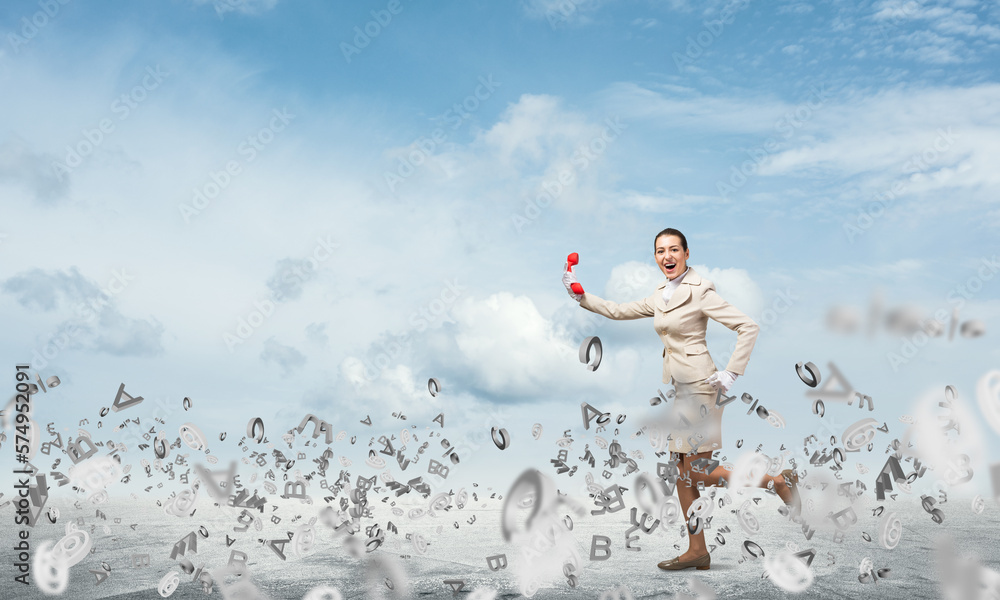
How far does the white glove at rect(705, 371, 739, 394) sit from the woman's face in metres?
0.82

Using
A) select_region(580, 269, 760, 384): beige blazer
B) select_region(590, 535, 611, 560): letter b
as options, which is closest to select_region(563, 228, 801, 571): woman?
select_region(580, 269, 760, 384): beige blazer

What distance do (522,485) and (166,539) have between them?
397 cm

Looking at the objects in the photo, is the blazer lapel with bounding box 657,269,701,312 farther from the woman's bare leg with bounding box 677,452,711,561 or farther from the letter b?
the letter b

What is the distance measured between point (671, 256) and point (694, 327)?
0.56m

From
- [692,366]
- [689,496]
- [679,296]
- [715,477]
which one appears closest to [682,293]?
[679,296]

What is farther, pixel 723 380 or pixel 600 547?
pixel 600 547

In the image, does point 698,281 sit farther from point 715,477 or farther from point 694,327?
point 715,477

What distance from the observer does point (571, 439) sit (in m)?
5.49

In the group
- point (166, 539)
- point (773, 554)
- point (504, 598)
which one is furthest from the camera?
point (166, 539)

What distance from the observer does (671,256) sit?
557 cm

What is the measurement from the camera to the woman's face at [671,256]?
219 inches

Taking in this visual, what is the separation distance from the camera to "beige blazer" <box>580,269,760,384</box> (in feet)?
17.4

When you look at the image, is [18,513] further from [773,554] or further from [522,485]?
[773,554]

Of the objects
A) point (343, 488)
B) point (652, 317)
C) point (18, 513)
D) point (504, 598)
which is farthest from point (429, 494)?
point (18, 513)
